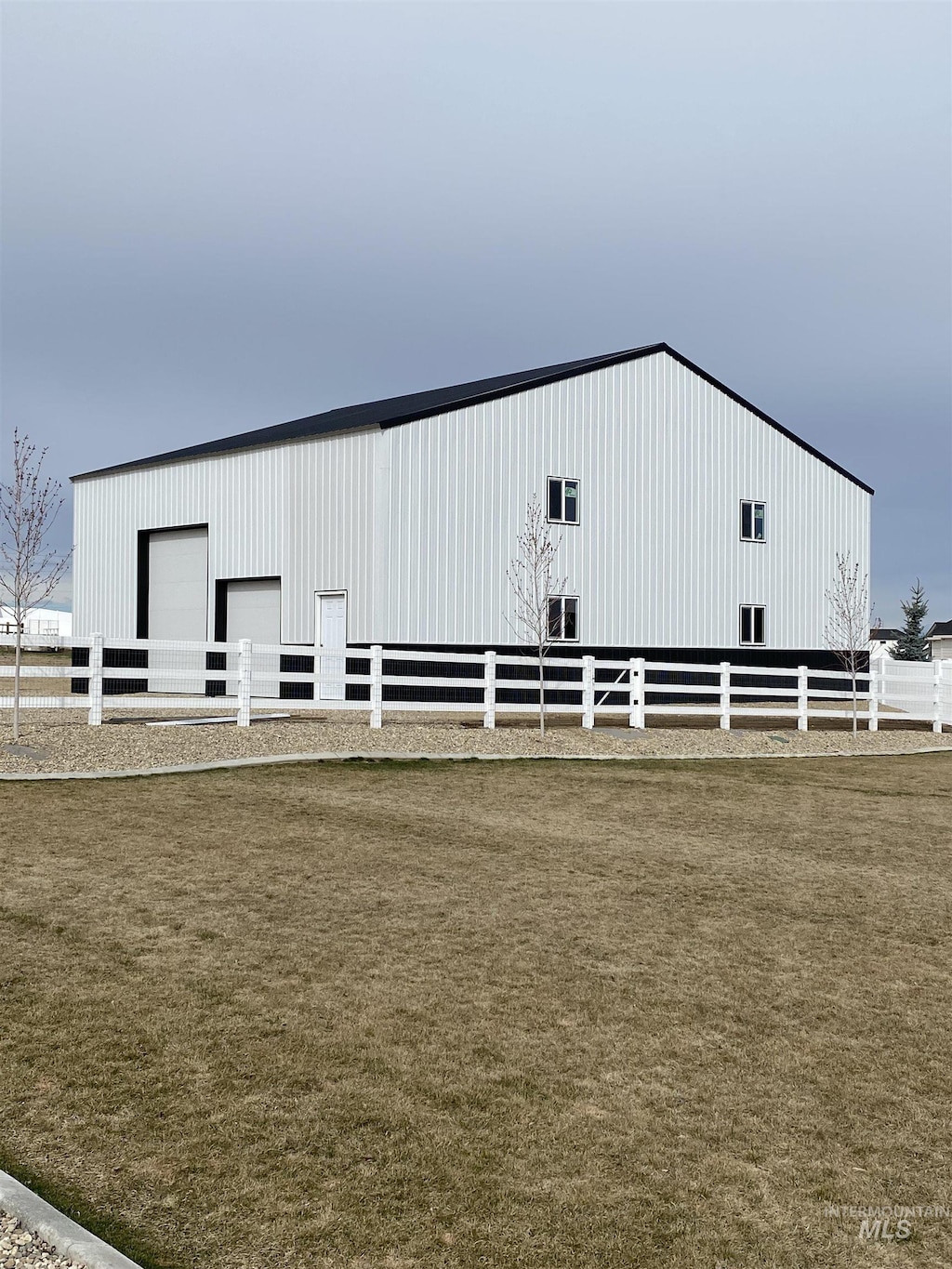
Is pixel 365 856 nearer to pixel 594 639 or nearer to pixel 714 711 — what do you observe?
pixel 714 711

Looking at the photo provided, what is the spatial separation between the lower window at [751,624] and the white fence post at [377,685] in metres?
15.8

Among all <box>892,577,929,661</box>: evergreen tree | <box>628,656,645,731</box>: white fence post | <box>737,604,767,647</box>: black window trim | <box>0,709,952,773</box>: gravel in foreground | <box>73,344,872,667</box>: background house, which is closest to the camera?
<box>0,709,952,773</box>: gravel in foreground

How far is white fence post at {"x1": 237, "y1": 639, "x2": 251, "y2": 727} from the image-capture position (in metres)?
17.2

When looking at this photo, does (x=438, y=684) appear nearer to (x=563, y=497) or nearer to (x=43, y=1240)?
(x=563, y=497)

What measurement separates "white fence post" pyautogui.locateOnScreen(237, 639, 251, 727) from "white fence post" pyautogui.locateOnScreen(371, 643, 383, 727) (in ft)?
6.47

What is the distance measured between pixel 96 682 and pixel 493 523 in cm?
1251

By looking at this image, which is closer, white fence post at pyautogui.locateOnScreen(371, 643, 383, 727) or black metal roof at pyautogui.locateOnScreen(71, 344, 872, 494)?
white fence post at pyautogui.locateOnScreen(371, 643, 383, 727)

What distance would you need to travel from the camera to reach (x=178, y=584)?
31.4 metres

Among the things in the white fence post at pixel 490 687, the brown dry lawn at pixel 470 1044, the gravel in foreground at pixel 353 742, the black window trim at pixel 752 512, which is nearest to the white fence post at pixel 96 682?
the gravel in foreground at pixel 353 742

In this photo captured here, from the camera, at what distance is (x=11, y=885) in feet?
26.4

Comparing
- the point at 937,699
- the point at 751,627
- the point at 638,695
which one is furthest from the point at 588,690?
the point at 751,627

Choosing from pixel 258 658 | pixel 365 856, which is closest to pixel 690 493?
pixel 258 658

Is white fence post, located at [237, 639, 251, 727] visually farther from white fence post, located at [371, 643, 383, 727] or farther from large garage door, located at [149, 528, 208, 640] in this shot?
large garage door, located at [149, 528, 208, 640]

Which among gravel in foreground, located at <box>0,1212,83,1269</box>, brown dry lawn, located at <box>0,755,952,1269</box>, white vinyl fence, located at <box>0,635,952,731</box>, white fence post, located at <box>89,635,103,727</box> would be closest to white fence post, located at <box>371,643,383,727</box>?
white vinyl fence, located at <box>0,635,952,731</box>
